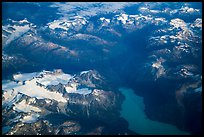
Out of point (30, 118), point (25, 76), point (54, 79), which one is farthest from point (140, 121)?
point (25, 76)

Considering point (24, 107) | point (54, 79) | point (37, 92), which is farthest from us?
point (54, 79)

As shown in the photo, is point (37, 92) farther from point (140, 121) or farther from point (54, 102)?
point (140, 121)

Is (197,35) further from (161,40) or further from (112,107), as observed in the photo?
(112,107)

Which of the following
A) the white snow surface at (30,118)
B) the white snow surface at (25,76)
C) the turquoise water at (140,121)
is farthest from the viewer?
the white snow surface at (25,76)

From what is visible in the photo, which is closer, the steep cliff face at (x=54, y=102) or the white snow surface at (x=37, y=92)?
the steep cliff face at (x=54, y=102)

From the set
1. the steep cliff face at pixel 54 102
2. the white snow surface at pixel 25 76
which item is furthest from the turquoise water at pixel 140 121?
the white snow surface at pixel 25 76

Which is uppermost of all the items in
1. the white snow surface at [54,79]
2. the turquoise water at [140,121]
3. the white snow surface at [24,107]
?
the white snow surface at [54,79]

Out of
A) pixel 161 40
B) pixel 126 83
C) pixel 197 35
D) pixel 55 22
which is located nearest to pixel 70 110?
pixel 126 83

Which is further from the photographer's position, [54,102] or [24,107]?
[54,102]

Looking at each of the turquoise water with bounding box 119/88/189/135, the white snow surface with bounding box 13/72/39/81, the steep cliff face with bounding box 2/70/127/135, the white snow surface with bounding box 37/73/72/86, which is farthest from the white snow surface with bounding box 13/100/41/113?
the turquoise water with bounding box 119/88/189/135

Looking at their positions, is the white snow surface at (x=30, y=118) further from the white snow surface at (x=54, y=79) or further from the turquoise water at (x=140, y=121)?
the turquoise water at (x=140, y=121)
